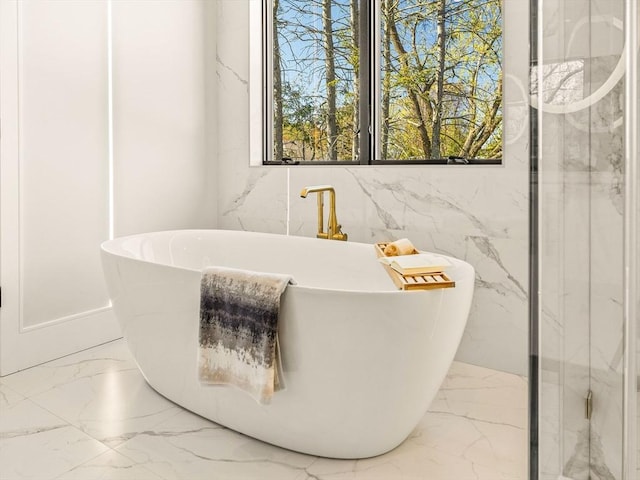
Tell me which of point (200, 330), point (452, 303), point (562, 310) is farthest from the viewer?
point (200, 330)

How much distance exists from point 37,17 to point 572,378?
2664 millimetres

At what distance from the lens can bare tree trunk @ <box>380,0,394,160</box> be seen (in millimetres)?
2770

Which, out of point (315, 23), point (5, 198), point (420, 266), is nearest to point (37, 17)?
point (5, 198)

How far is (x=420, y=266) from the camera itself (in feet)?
5.24

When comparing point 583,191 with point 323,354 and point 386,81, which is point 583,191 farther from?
point 386,81

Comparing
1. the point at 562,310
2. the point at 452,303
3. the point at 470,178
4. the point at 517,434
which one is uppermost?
the point at 470,178

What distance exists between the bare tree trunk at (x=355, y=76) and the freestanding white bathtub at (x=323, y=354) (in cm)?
139

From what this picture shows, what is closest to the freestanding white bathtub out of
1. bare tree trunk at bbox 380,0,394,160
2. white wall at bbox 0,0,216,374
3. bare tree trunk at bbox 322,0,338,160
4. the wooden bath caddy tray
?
the wooden bath caddy tray

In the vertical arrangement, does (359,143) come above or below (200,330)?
above

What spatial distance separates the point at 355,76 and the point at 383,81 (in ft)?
0.66

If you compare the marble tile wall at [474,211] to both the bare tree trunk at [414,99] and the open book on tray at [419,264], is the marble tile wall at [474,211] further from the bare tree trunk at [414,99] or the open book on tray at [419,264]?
the open book on tray at [419,264]

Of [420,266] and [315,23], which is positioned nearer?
[420,266]

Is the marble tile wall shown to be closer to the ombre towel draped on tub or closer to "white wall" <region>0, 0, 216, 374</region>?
"white wall" <region>0, 0, 216, 374</region>

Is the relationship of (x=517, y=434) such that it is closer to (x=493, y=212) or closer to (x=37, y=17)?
(x=493, y=212)
